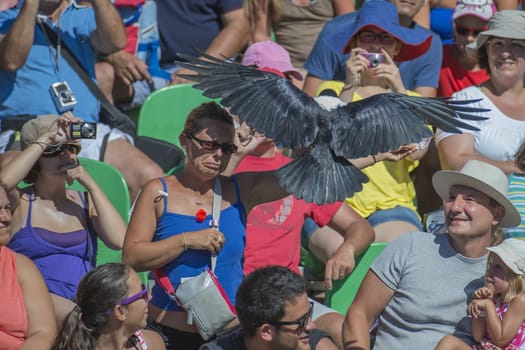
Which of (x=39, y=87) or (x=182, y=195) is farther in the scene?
(x=39, y=87)

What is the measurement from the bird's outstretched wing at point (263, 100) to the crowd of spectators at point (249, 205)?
5.7 inches

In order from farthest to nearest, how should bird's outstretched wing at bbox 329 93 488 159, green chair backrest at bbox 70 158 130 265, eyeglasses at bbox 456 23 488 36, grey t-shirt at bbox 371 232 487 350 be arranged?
1. eyeglasses at bbox 456 23 488 36
2. green chair backrest at bbox 70 158 130 265
3. grey t-shirt at bbox 371 232 487 350
4. bird's outstretched wing at bbox 329 93 488 159

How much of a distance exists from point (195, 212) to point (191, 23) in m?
2.61

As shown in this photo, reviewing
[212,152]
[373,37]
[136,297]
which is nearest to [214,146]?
[212,152]

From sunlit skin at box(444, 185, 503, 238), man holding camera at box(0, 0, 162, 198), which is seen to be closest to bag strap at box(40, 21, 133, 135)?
man holding camera at box(0, 0, 162, 198)

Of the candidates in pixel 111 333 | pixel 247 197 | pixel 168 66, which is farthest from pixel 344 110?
pixel 168 66

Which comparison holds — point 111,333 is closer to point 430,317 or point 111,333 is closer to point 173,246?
point 173,246

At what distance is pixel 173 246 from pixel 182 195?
0.27 m

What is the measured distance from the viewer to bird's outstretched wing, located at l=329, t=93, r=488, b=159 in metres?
3.62

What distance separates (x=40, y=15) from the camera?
17.5ft

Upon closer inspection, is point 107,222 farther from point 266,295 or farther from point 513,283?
point 513,283

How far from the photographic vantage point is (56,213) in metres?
4.16

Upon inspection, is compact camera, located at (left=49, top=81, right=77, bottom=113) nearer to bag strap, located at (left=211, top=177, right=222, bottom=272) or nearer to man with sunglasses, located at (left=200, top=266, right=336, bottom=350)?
bag strap, located at (left=211, top=177, right=222, bottom=272)

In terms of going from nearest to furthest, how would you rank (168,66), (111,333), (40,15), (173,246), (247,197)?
(111,333) < (173,246) < (247,197) < (40,15) < (168,66)
